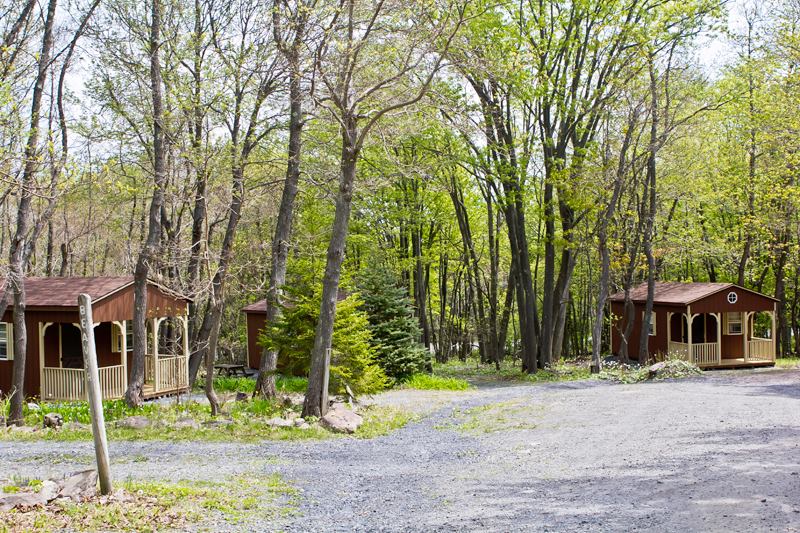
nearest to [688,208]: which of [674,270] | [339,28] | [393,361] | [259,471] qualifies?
[674,270]

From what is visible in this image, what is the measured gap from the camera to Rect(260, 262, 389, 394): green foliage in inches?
597

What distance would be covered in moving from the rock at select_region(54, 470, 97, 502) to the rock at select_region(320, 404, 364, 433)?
5.61 metres

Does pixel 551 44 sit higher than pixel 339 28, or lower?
higher

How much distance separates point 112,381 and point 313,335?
7.53 metres

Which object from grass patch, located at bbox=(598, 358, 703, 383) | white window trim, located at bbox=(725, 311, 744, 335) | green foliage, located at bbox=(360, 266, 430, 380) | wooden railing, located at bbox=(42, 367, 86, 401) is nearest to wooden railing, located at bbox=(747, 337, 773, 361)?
white window trim, located at bbox=(725, 311, 744, 335)

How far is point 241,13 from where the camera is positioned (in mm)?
21109

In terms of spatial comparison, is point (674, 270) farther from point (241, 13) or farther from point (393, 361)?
point (241, 13)

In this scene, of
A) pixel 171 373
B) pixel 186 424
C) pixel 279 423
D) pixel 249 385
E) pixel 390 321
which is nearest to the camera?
pixel 279 423

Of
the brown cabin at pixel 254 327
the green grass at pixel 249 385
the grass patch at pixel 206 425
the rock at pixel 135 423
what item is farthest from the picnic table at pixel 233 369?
the rock at pixel 135 423

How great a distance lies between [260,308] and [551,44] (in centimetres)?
1379

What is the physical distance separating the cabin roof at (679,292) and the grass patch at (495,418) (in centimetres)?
1345

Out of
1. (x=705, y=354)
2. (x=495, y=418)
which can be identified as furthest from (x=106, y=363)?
(x=705, y=354)

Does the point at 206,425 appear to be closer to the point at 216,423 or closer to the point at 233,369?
the point at 216,423

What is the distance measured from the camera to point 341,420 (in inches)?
505
